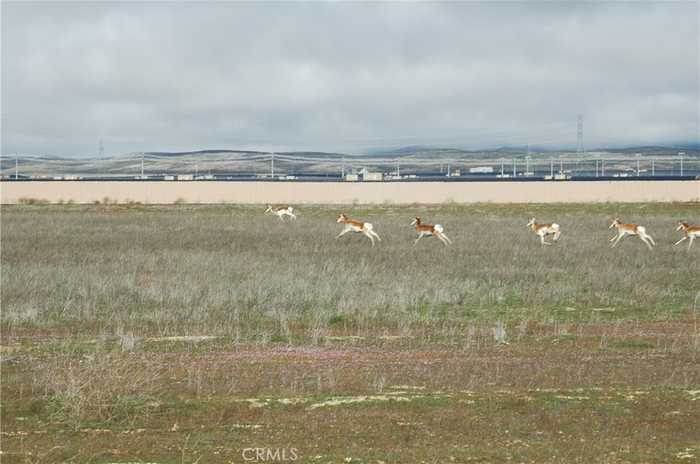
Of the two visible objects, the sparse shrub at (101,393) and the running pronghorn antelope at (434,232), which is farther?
the running pronghorn antelope at (434,232)

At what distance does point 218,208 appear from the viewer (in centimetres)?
5600

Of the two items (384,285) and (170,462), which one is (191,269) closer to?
(384,285)

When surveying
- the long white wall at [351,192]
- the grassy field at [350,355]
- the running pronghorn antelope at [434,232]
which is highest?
the long white wall at [351,192]

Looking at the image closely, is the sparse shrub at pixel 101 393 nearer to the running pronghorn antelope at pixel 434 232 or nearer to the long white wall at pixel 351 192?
the running pronghorn antelope at pixel 434 232

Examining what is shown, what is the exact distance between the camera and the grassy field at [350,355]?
29.5 ft

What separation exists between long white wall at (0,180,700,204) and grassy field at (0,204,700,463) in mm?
39158

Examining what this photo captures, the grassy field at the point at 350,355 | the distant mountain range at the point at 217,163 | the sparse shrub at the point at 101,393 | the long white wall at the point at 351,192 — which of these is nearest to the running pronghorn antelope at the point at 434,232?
the grassy field at the point at 350,355

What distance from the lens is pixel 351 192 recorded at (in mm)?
67875

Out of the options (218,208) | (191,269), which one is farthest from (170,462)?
(218,208)

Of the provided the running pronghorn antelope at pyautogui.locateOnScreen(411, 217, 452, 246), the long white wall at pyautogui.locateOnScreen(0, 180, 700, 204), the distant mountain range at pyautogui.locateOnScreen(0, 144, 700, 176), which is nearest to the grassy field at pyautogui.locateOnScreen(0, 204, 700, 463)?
the running pronghorn antelope at pyautogui.locateOnScreen(411, 217, 452, 246)

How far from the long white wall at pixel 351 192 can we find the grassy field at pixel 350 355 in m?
39.2

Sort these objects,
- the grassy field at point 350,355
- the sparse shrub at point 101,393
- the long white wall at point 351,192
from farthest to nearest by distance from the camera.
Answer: the long white wall at point 351,192 → the sparse shrub at point 101,393 → the grassy field at point 350,355

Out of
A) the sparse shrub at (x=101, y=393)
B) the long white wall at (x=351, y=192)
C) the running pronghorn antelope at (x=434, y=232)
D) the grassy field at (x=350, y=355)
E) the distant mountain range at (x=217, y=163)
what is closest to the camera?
the grassy field at (x=350, y=355)

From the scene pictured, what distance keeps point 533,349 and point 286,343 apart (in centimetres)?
377
